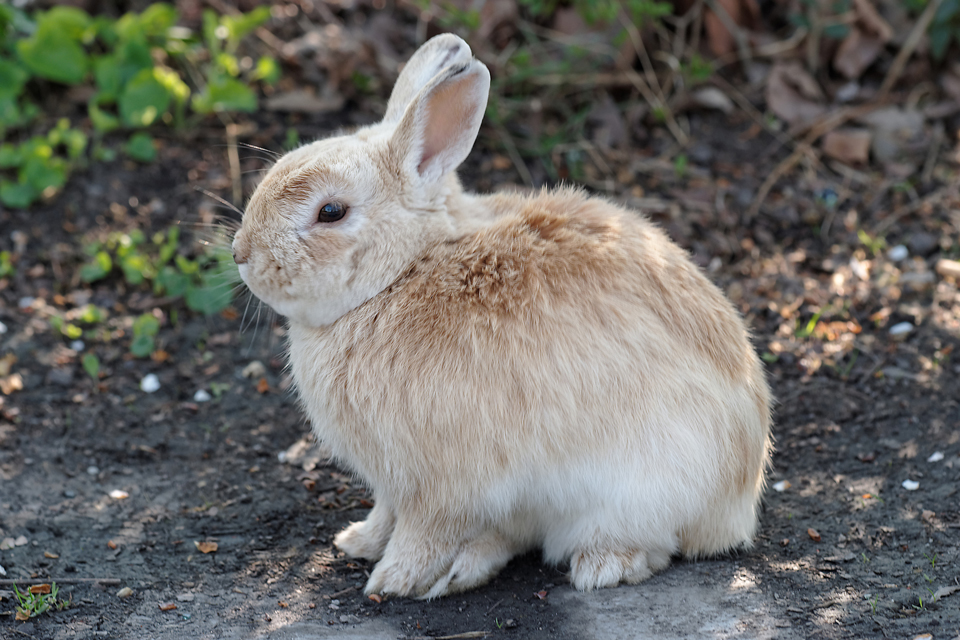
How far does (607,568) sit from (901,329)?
224cm

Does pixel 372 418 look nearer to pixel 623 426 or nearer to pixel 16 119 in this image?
pixel 623 426

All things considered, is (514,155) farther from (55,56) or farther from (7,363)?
(7,363)

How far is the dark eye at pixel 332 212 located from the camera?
2.94 meters

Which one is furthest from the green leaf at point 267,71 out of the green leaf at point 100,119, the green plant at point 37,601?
the green plant at point 37,601

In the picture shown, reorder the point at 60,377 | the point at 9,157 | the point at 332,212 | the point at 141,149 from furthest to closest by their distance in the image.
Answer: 1. the point at 141,149
2. the point at 9,157
3. the point at 60,377
4. the point at 332,212

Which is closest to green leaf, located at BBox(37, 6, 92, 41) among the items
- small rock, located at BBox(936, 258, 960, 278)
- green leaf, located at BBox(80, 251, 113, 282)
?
green leaf, located at BBox(80, 251, 113, 282)

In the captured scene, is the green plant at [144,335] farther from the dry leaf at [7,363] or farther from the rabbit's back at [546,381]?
the rabbit's back at [546,381]

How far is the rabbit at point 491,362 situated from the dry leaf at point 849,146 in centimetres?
288

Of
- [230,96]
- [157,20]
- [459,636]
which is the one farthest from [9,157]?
[459,636]

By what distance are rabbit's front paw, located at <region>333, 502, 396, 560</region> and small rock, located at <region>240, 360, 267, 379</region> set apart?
52.3 inches

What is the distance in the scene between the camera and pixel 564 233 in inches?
119

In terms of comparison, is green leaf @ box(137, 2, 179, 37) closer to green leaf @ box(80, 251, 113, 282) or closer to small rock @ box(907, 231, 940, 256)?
green leaf @ box(80, 251, 113, 282)

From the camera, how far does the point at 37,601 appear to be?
2955 millimetres

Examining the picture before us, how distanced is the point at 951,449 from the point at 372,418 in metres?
2.25
